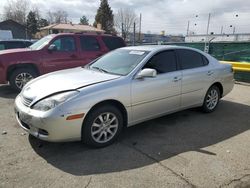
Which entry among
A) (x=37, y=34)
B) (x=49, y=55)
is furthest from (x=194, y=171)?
(x=37, y=34)

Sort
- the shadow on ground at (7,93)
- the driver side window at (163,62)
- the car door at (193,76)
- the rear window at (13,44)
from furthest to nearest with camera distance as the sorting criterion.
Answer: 1. the rear window at (13,44)
2. the shadow on ground at (7,93)
3. the car door at (193,76)
4. the driver side window at (163,62)

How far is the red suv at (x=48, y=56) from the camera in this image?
707cm

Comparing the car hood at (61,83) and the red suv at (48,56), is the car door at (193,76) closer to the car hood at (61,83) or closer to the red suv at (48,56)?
the car hood at (61,83)

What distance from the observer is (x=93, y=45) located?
8312mm

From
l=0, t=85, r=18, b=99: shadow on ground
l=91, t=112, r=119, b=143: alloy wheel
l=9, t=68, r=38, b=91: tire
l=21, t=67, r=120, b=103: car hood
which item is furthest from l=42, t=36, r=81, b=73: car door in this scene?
l=91, t=112, r=119, b=143: alloy wheel

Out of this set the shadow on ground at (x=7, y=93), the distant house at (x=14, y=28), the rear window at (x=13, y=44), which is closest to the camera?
the shadow on ground at (x=7, y=93)

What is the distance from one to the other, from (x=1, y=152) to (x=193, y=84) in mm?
3747

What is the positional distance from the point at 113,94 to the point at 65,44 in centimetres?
473

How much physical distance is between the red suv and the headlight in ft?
13.9

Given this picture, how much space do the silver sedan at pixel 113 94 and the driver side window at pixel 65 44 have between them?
315cm

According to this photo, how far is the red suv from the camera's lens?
707 cm

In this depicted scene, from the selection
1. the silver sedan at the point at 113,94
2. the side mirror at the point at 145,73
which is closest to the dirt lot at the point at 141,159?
the silver sedan at the point at 113,94

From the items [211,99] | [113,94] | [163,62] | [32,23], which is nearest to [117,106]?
[113,94]

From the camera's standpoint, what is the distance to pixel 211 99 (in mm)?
5645
